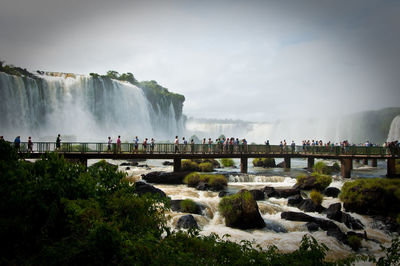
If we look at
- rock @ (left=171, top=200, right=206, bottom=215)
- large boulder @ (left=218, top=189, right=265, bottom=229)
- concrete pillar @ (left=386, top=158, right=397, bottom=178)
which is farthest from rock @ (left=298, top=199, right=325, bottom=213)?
concrete pillar @ (left=386, top=158, right=397, bottom=178)

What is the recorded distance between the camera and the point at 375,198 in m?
15.8

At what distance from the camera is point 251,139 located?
10938 centimetres

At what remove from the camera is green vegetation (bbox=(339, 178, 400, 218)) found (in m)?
15.5

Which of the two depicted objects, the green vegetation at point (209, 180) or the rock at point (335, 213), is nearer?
the rock at point (335, 213)

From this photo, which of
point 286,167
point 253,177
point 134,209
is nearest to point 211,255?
point 134,209

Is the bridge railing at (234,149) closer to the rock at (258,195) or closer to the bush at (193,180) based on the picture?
the bush at (193,180)

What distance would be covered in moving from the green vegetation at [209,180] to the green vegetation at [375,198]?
8908 millimetres

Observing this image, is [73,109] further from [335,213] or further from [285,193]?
[335,213]

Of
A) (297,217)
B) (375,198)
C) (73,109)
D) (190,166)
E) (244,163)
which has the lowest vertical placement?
(297,217)

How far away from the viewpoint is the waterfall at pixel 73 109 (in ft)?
153

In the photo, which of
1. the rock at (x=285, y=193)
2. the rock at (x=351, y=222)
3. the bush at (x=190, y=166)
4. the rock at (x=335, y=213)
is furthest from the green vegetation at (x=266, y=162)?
the rock at (x=351, y=222)

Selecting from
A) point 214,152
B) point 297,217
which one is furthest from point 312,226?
point 214,152

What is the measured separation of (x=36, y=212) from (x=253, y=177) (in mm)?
23245

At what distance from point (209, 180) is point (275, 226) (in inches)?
395
